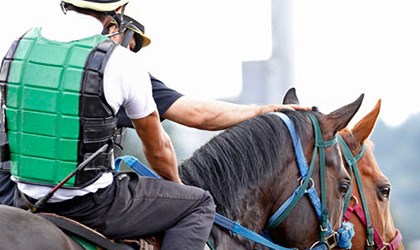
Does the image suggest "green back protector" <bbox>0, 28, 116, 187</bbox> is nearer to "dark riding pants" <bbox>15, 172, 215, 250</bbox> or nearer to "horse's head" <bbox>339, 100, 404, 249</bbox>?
"dark riding pants" <bbox>15, 172, 215, 250</bbox>

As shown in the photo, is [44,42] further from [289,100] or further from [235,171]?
[289,100]

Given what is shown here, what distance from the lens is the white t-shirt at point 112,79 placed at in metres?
4.76

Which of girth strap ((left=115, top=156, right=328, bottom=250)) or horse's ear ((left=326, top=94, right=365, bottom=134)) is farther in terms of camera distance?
horse's ear ((left=326, top=94, right=365, bottom=134))

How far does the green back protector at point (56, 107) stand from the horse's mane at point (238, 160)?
4.01 feet

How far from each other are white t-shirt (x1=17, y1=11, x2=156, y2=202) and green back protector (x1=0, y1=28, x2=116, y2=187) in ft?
0.17

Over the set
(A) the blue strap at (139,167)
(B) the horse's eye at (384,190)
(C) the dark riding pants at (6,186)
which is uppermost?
(C) the dark riding pants at (6,186)

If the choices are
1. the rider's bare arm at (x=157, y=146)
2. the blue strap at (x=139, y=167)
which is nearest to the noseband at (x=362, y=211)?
the blue strap at (x=139, y=167)

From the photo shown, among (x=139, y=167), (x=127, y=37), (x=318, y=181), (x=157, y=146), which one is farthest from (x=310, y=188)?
(x=127, y=37)

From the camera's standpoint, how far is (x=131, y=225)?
507 centimetres

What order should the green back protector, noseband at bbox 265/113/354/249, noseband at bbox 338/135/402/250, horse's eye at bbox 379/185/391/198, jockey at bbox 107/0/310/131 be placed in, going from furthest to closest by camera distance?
horse's eye at bbox 379/185/391/198
noseband at bbox 338/135/402/250
noseband at bbox 265/113/354/249
jockey at bbox 107/0/310/131
the green back protector

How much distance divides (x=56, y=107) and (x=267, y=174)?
6.46ft

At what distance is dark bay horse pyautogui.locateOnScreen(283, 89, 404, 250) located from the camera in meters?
7.50

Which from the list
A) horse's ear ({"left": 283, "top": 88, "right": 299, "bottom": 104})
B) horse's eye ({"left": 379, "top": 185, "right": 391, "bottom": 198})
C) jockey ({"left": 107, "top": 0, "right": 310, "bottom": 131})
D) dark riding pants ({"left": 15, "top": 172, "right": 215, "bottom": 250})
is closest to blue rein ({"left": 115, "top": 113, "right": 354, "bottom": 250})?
jockey ({"left": 107, "top": 0, "right": 310, "bottom": 131})

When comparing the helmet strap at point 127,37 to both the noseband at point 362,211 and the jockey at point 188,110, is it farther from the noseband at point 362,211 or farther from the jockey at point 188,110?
the noseband at point 362,211
